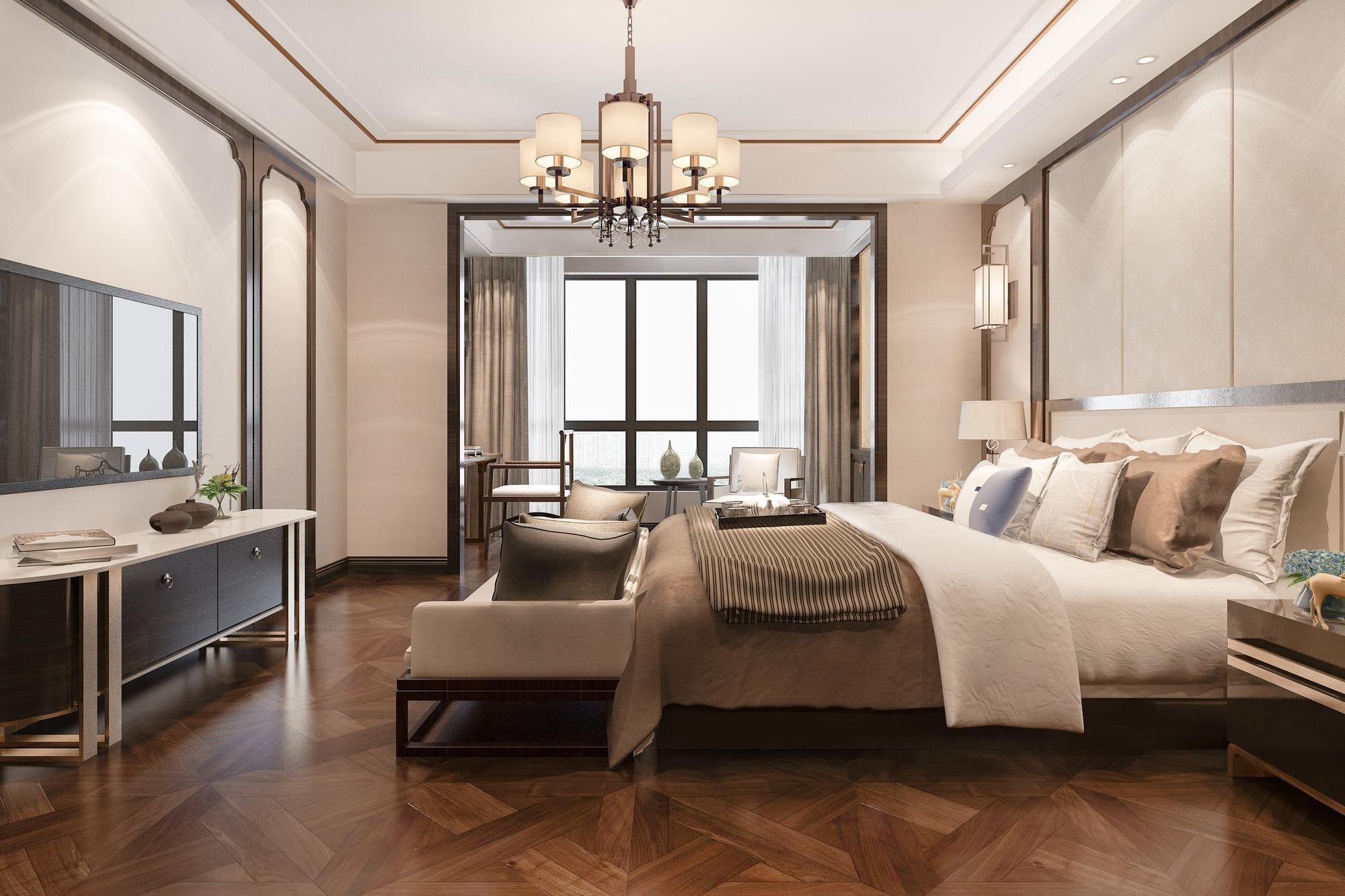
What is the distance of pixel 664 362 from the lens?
823 centimetres

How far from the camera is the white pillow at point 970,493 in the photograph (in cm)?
348

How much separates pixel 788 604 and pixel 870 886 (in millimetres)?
771

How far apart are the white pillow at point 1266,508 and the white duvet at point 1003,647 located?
0.76 metres

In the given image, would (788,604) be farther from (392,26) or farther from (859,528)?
(392,26)

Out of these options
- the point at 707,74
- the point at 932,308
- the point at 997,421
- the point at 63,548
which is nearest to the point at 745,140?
the point at 707,74

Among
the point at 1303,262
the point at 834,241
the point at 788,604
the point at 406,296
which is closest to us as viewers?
the point at 788,604

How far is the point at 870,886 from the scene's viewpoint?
69.4 inches

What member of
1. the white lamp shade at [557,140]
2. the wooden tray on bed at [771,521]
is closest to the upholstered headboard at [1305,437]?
the wooden tray on bed at [771,521]

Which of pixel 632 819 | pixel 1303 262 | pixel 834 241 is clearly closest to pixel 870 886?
pixel 632 819

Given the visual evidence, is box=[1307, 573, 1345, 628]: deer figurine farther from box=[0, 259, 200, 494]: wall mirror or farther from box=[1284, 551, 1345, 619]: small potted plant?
box=[0, 259, 200, 494]: wall mirror

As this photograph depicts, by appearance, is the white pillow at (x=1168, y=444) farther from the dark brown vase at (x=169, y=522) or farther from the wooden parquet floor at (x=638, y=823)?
the dark brown vase at (x=169, y=522)

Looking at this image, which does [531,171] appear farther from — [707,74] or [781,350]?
[781,350]

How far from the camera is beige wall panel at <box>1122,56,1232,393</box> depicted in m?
3.04

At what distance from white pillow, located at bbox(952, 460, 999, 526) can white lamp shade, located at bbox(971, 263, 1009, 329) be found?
55.9 inches
